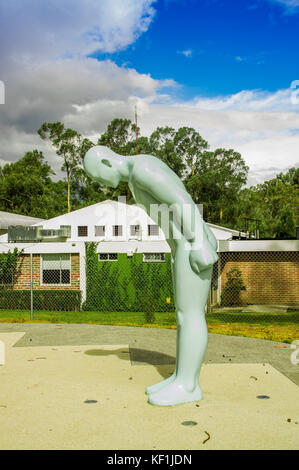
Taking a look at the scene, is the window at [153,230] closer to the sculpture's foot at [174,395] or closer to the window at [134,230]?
the window at [134,230]

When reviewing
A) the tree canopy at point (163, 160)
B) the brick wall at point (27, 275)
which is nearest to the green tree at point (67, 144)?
the tree canopy at point (163, 160)

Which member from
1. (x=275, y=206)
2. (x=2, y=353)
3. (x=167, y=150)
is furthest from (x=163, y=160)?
(x=2, y=353)

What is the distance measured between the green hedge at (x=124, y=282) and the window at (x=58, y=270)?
940 millimetres

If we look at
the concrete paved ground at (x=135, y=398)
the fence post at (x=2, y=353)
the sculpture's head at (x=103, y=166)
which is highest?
the sculpture's head at (x=103, y=166)

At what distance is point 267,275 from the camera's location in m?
20.3

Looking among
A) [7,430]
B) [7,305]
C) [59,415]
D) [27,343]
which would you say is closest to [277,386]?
[59,415]

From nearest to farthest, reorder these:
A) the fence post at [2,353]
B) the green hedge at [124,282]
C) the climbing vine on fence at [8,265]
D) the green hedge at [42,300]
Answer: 1. the fence post at [2,353]
2. the green hedge at [42,300]
3. the green hedge at [124,282]
4. the climbing vine on fence at [8,265]

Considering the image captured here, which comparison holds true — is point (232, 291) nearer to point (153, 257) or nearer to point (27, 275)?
point (153, 257)

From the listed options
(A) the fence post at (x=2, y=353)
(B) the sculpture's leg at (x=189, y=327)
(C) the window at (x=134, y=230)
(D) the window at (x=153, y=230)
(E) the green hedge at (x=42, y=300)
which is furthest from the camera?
(D) the window at (x=153, y=230)

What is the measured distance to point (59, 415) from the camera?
418 centimetres

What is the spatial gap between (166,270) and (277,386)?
12.2m

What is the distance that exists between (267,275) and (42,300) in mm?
9418

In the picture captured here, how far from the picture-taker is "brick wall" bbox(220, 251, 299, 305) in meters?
20.0

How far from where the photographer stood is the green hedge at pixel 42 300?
17.0m
